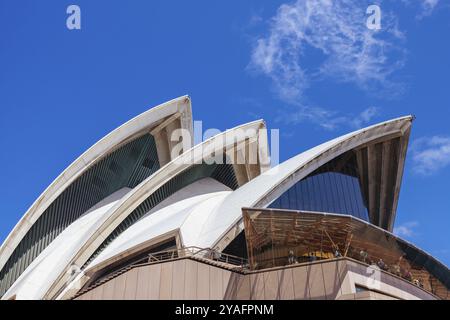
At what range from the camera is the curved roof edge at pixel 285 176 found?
1852cm

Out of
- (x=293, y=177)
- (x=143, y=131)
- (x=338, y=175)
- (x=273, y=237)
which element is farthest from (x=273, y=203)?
(x=143, y=131)

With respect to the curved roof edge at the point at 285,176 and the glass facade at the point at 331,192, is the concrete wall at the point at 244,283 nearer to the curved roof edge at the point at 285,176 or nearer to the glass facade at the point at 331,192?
the curved roof edge at the point at 285,176

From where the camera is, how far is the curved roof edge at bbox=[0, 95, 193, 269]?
23297mm

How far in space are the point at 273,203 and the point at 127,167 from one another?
12125 mm

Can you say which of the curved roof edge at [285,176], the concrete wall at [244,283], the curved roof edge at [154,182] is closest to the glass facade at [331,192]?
the curved roof edge at [285,176]

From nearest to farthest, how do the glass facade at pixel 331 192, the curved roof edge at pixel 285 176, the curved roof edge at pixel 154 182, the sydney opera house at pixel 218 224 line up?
1. the sydney opera house at pixel 218 224
2. the curved roof edge at pixel 285 176
3. the curved roof edge at pixel 154 182
4. the glass facade at pixel 331 192

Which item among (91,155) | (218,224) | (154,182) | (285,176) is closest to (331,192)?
(285,176)

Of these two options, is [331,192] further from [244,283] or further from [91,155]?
[244,283]

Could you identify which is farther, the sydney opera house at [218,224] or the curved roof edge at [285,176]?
the curved roof edge at [285,176]

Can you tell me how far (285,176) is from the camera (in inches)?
803

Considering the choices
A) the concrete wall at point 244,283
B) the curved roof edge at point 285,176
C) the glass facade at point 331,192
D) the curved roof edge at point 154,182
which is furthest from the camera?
the glass facade at point 331,192

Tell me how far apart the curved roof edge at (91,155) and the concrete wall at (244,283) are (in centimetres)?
1166

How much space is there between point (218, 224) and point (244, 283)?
6724mm

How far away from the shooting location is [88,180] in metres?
26.5
